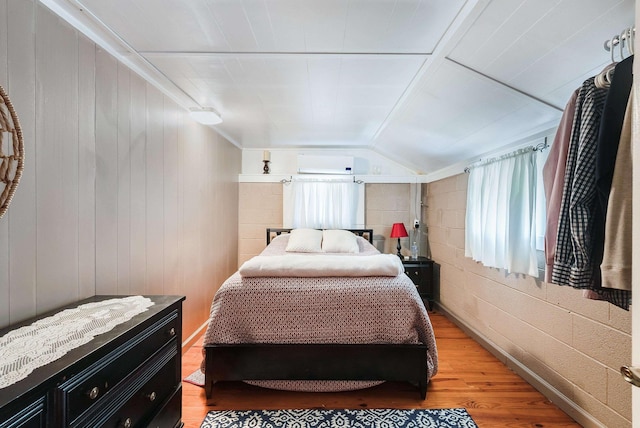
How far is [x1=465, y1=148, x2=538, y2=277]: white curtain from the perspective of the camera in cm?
221

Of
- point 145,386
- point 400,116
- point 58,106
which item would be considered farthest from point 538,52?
point 145,386

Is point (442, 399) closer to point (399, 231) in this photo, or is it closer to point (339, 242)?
point (339, 242)

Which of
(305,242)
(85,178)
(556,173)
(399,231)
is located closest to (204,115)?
(85,178)

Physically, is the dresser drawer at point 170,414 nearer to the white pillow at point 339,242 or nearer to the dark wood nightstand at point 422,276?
the white pillow at point 339,242

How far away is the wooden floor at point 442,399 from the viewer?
1865mm

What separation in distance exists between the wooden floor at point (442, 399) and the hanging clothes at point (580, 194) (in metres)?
1.30

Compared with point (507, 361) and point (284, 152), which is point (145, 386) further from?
point (284, 152)

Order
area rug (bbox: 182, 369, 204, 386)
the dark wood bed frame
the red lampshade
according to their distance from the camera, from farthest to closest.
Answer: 1. the red lampshade
2. area rug (bbox: 182, 369, 204, 386)
3. the dark wood bed frame

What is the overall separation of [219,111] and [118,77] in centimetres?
111

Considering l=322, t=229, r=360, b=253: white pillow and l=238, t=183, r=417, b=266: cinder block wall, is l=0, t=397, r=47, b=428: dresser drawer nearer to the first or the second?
l=322, t=229, r=360, b=253: white pillow

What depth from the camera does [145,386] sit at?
A: 51.4 inches

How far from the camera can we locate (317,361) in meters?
1.97

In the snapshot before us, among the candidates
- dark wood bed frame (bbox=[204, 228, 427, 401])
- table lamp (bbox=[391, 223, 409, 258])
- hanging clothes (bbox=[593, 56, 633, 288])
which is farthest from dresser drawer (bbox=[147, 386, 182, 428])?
table lamp (bbox=[391, 223, 409, 258])

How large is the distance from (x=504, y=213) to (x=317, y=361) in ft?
6.13
